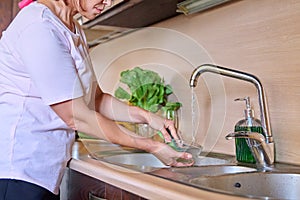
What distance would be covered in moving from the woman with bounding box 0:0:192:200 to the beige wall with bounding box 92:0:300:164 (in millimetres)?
345

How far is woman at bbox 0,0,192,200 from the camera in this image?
929mm

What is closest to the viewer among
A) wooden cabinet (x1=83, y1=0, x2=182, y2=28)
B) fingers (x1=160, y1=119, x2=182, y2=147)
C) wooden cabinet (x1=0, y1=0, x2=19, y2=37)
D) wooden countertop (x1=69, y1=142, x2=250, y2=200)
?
wooden countertop (x1=69, y1=142, x2=250, y2=200)

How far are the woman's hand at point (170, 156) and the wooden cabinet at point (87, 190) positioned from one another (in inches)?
5.5

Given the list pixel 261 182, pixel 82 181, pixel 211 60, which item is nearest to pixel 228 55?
pixel 211 60

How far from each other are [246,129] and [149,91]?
0.58 meters

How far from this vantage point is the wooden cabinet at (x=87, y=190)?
95 cm

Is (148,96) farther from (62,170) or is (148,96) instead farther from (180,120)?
(62,170)

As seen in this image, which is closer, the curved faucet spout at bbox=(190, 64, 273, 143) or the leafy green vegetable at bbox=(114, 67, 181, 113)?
the curved faucet spout at bbox=(190, 64, 273, 143)

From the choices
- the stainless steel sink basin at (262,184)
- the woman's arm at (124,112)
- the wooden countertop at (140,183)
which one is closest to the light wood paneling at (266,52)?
the stainless steel sink basin at (262,184)

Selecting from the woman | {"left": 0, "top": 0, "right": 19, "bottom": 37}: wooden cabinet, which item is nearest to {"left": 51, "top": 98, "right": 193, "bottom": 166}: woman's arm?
the woman

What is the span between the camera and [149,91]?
5.47 feet

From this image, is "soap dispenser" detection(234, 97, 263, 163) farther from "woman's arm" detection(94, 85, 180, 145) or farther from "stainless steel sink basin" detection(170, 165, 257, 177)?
"woman's arm" detection(94, 85, 180, 145)

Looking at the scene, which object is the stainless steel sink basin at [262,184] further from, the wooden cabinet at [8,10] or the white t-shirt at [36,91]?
the wooden cabinet at [8,10]

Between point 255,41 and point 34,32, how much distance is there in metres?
0.73
